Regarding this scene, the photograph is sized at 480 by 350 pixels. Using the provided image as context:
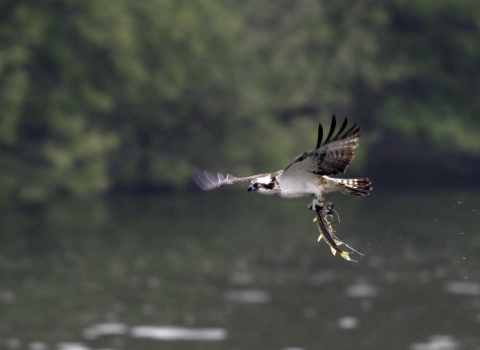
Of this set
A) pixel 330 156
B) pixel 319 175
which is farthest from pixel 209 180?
pixel 330 156

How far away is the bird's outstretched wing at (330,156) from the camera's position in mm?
8328

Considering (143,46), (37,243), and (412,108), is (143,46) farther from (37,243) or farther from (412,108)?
(37,243)

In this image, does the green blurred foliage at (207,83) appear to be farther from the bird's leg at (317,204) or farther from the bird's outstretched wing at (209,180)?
the bird's leg at (317,204)

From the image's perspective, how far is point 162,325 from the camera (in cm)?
2186

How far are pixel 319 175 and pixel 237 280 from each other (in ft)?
57.5

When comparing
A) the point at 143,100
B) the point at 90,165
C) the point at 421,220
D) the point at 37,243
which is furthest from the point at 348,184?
the point at 143,100

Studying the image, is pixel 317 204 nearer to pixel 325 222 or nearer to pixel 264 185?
pixel 325 222

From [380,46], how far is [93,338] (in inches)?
1174

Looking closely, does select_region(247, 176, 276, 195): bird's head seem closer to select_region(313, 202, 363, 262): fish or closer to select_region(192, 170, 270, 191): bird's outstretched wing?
select_region(313, 202, 363, 262): fish

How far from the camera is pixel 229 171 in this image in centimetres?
4131

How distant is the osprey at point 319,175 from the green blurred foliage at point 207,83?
99.0 feet

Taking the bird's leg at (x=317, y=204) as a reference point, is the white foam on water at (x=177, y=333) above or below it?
above

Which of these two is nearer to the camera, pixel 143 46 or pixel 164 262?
pixel 164 262

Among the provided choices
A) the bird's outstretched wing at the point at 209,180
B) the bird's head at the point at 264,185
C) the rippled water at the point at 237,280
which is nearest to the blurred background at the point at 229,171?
the rippled water at the point at 237,280
